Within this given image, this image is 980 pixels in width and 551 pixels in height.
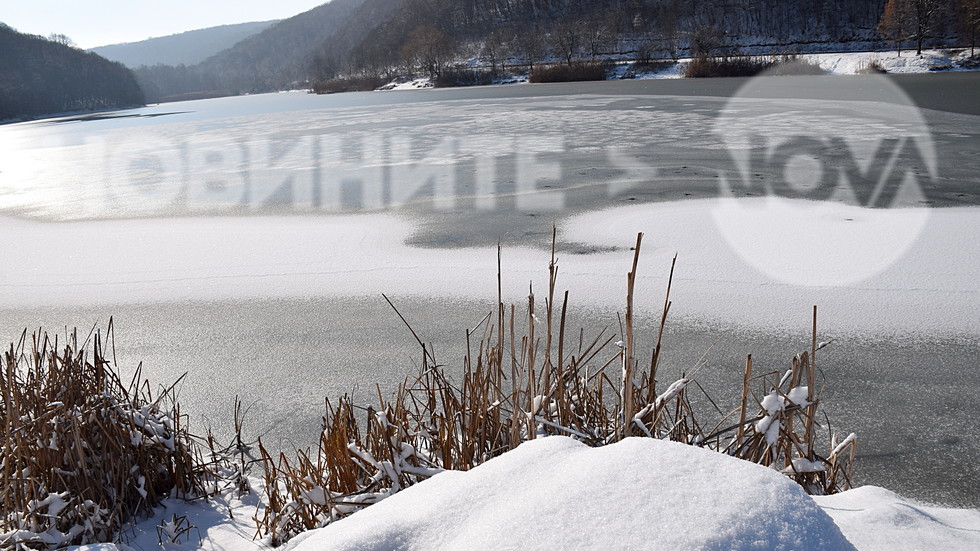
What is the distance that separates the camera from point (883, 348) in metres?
2.98

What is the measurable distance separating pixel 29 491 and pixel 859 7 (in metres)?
79.9

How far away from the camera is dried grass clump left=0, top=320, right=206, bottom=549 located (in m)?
1.75

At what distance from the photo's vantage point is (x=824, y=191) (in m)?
5.93

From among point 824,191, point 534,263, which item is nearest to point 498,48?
point 824,191

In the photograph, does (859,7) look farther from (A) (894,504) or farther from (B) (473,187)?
(A) (894,504)

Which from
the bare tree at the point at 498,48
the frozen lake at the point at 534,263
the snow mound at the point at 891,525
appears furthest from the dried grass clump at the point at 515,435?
the bare tree at the point at 498,48

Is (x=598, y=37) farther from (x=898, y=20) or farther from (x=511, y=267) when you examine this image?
(x=511, y=267)

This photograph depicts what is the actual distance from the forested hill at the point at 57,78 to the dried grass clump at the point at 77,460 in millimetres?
84778

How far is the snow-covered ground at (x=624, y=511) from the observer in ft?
3.38

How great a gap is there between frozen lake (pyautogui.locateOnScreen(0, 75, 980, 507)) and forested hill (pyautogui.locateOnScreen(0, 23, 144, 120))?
80199 mm

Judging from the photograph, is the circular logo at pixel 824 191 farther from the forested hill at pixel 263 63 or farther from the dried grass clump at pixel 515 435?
the forested hill at pixel 263 63

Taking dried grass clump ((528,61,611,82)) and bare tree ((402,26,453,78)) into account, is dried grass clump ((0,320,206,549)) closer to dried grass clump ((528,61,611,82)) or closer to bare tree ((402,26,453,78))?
dried grass clump ((528,61,611,82))

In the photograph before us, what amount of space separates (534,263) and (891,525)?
306 cm

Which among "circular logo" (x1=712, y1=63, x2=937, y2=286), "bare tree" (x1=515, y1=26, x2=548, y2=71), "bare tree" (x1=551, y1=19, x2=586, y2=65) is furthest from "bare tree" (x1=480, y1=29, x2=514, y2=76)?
"circular logo" (x1=712, y1=63, x2=937, y2=286)
